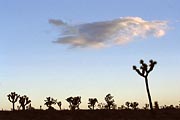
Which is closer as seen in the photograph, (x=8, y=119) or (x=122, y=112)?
(x=8, y=119)

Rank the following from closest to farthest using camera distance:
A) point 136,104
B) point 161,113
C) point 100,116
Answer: point 100,116
point 161,113
point 136,104

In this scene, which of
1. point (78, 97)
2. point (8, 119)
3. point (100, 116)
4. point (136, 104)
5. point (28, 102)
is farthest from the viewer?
point (136, 104)

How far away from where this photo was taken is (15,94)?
65.1 meters

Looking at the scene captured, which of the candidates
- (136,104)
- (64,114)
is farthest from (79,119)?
(136,104)

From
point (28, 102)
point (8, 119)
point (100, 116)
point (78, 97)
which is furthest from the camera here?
point (78, 97)

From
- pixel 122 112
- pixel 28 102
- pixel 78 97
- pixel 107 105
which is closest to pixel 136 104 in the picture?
pixel 107 105

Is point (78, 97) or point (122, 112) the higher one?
point (78, 97)

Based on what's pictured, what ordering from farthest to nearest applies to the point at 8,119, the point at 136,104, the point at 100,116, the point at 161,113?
the point at 136,104
the point at 161,113
the point at 100,116
the point at 8,119

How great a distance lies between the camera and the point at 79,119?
45594 millimetres

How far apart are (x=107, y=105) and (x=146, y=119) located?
31042 mm

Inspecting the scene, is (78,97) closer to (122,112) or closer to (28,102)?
(28,102)

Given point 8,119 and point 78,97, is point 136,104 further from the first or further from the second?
point 8,119

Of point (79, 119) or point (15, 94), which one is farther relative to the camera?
point (15, 94)

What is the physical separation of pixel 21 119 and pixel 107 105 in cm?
3444
